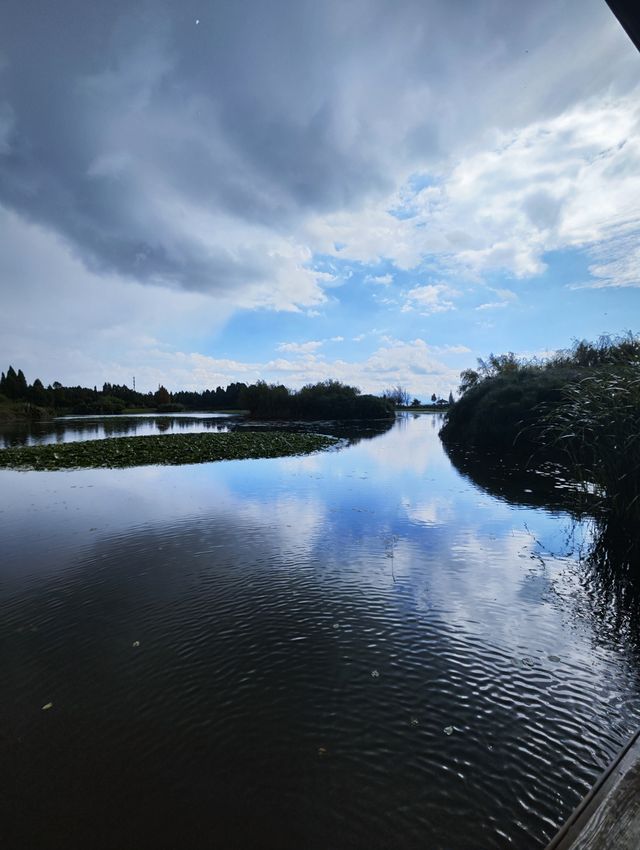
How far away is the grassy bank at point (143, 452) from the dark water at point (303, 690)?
34.9 ft

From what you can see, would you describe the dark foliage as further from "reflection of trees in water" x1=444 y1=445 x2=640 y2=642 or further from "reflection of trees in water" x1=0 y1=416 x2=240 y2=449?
"reflection of trees in water" x1=444 y1=445 x2=640 y2=642

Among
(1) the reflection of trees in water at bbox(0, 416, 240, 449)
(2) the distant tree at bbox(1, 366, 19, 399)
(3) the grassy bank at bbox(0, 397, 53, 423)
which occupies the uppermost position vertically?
(2) the distant tree at bbox(1, 366, 19, 399)

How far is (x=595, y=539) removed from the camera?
8.00 meters

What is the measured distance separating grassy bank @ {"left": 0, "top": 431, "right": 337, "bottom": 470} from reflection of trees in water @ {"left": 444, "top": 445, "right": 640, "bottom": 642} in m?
11.0

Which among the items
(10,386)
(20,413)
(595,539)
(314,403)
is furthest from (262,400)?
(595,539)

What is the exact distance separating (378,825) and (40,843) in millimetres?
2001

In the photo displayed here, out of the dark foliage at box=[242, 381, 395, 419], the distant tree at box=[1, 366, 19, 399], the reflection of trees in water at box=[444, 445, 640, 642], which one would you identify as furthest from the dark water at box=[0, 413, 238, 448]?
the distant tree at box=[1, 366, 19, 399]

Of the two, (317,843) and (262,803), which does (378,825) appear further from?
(262,803)

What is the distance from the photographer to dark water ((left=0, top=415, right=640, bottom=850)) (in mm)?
2525

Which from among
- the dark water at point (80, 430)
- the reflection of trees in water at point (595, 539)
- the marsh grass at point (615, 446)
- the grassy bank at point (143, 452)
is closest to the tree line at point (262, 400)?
the dark water at point (80, 430)

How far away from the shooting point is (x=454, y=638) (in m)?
4.52

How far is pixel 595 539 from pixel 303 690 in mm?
7125

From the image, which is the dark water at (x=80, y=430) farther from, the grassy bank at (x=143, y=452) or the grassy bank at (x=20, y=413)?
the grassy bank at (x=20, y=413)

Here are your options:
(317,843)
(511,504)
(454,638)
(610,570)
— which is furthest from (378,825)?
(511,504)
